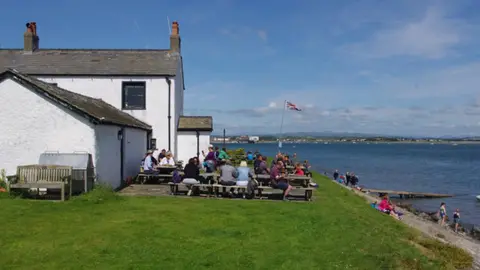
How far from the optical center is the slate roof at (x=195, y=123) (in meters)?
28.7

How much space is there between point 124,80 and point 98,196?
13886 millimetres

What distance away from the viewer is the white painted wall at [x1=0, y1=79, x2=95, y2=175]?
53.0ft

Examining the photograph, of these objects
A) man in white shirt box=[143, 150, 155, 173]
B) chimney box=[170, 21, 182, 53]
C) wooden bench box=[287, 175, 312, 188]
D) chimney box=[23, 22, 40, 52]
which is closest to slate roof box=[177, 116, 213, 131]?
chimney box=[170, 21, 182, 53]

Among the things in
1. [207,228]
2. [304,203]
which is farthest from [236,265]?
[304,203]

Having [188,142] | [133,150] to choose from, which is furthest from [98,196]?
[188,142]

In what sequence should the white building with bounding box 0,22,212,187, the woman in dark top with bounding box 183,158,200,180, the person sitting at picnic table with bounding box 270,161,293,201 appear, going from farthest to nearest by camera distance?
the white building with bounding box 0,22,212,187
the woman in dark top with bounding box 183,158,200,180
the person sitting at picnic table with bounding box 270,161,293,201

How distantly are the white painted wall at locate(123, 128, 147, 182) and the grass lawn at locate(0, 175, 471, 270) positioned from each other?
6370 millimetres

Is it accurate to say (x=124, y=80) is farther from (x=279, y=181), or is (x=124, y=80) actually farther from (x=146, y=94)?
(x=279, y=181)

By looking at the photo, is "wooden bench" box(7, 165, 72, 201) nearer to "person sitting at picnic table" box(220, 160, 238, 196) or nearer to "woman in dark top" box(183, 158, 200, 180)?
"woman in dark top" box(183, 158, 200, 180)

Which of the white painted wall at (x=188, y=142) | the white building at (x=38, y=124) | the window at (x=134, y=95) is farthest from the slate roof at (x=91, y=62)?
the white building at (x=38, y=124)

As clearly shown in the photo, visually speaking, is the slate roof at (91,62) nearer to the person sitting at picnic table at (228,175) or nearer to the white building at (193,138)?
the white building at (193,138)

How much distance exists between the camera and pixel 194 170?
17.0 meters

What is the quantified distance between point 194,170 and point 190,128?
11872 mm

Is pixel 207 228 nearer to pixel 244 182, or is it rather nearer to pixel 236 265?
pixel 236 265
